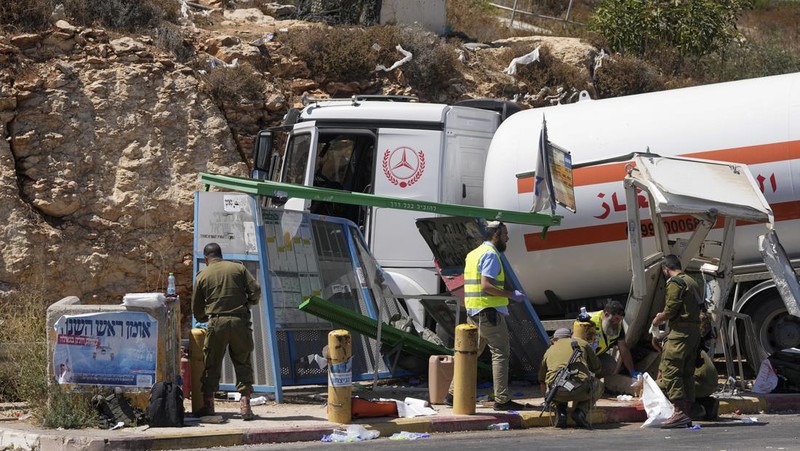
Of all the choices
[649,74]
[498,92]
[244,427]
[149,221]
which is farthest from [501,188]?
[649,74]

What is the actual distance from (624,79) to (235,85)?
8.09 meters

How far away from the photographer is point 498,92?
20984 millimetres

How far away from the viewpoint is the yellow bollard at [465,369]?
9.92 meters

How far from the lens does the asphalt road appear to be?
8.66 m

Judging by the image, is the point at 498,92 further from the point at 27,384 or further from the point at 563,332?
the point at 27,384

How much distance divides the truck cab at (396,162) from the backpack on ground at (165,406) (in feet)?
13.1

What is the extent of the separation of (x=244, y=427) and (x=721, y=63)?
19019mm

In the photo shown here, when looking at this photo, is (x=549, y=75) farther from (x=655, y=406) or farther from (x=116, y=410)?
(x=116, y=410)

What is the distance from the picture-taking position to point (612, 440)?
9.09m

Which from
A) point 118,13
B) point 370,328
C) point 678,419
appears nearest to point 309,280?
point 370,328

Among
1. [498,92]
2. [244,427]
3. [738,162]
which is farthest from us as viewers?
[498,92]

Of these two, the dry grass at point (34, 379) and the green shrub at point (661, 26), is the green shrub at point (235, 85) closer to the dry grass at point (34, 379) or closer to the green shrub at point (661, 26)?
the dry grass at point (34, 379)

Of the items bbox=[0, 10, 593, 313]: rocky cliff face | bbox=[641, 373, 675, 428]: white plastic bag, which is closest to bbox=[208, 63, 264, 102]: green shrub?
bbox=[0, 10, 593, 313]: rocky cliff face

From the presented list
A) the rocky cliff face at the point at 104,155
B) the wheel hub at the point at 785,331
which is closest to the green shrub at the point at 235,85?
the rocky cliff face at the point at 104,155
